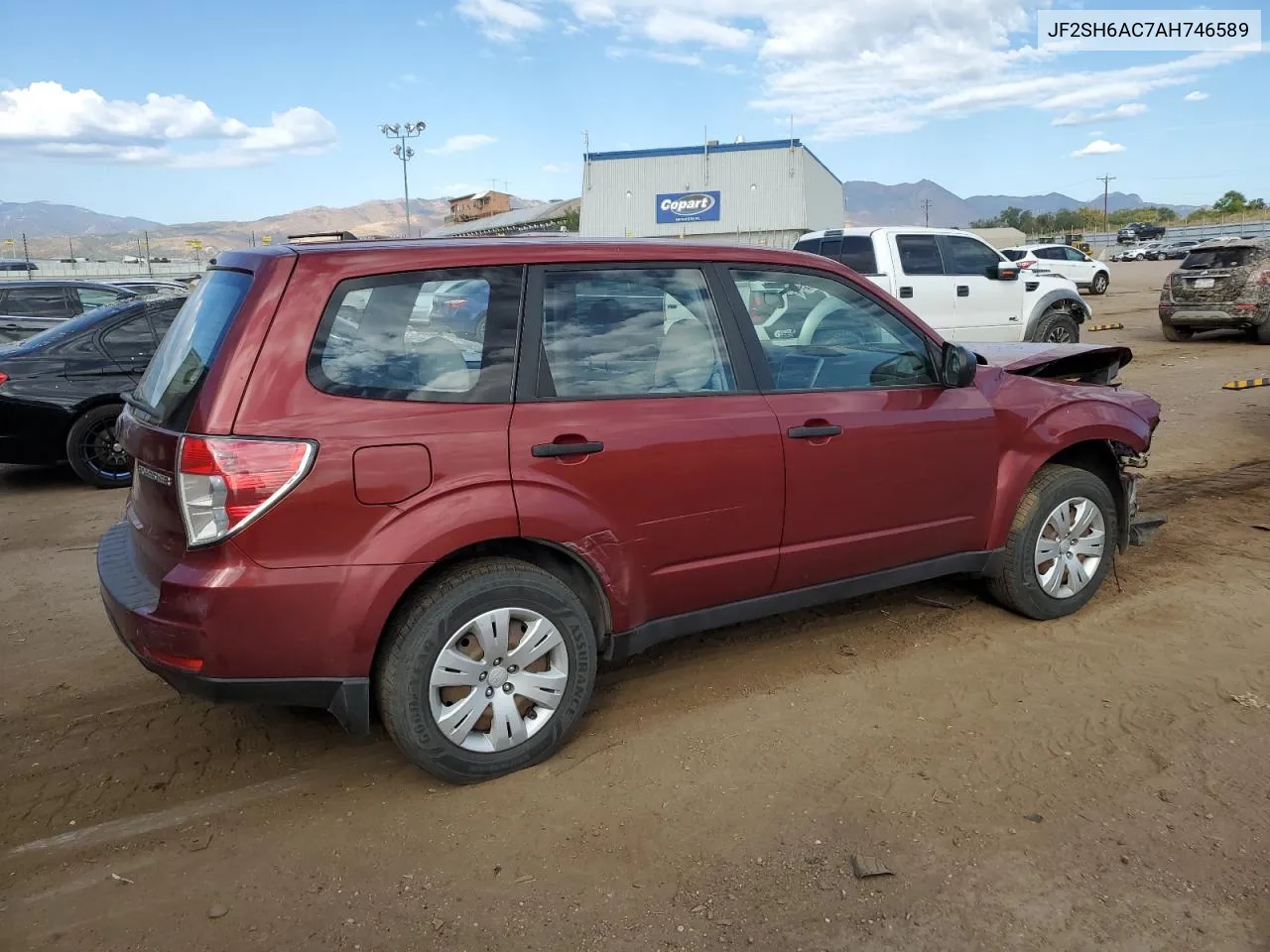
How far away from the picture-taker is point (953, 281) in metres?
11.3

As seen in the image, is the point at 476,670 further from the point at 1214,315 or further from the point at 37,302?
the point at 1214,315

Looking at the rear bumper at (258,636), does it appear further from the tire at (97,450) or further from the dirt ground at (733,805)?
the tire at (97,450)

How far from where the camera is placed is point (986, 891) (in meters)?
2.62

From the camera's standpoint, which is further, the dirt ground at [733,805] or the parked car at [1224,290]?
the parked car at [1224,290]

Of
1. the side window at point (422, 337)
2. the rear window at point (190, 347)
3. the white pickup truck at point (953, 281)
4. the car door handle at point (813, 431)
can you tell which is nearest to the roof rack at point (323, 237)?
the rear window at point (190, 347)

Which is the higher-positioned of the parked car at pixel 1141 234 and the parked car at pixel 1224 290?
the parked car at pixel 1141 234

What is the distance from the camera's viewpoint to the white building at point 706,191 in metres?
47.6

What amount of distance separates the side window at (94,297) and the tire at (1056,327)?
11709 millimetres

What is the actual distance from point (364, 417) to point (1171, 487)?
19.8 ft

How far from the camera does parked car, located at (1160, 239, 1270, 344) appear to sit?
1409cm

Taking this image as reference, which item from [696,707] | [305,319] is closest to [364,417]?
[305,319]

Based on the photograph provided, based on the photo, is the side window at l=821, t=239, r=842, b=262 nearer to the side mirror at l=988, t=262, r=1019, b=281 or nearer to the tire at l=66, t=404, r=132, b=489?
the side mirror at l=988, t=262, r=1019, b=281

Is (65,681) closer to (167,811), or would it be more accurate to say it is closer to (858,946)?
(167,811)

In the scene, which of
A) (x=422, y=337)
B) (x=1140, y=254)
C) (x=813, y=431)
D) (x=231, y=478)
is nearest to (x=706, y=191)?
(x=1140, y=254)
